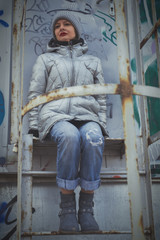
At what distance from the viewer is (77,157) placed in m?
2.39

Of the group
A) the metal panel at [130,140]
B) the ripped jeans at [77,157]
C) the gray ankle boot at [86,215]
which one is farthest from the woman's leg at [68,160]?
the metal panel at [130,140]

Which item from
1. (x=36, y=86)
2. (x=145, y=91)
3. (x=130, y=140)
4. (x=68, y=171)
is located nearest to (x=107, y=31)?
(x=36, y=86)

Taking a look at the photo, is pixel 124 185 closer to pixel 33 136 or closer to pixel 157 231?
pixel 157 231

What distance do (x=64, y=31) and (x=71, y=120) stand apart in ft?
3.02

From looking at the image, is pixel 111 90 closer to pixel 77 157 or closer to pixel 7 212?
pixel 77 157

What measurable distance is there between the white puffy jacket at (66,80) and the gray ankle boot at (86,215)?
58 cm

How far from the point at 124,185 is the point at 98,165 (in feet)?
2.61

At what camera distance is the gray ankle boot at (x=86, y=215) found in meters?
2.31

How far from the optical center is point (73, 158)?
2.36 m

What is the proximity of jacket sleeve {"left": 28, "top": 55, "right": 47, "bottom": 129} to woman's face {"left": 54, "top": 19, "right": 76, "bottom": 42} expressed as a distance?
11.5 inches

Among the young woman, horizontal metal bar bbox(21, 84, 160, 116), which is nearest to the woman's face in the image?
the young woman

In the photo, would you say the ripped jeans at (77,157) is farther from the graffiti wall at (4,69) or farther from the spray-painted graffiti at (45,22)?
the spray-painted graffiti at (45,22)

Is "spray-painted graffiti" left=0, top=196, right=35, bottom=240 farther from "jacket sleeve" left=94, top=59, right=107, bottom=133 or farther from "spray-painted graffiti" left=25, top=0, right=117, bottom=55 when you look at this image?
"spray-painted graffiti" left=25, top=0, right=117, bottom=55

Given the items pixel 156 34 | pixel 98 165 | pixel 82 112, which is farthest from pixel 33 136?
pixel 156 34
